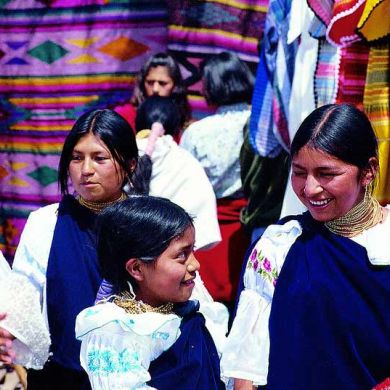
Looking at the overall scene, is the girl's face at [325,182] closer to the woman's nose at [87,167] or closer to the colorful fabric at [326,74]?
the woman's nose at [87,167]

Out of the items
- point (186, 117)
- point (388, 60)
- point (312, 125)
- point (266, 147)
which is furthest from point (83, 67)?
point (312, 125)

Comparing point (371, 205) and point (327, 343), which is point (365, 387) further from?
point (371, 205)

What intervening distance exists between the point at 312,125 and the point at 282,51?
1.92 m

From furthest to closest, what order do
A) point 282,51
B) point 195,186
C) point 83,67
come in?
point 83,67
point 282,51
point 195,186

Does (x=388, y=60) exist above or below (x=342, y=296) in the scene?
above

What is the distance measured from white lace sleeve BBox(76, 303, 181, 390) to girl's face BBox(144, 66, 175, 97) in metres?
2.98

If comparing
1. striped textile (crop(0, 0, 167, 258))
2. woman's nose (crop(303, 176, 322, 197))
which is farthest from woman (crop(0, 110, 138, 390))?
striped textile (crop(0, 0, 167, 258))

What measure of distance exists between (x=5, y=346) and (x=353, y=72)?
1834 millimetres

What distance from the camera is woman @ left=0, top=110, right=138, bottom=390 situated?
294cm

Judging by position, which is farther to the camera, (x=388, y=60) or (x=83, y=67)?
(x=83, y=67)

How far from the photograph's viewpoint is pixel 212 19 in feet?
18.0

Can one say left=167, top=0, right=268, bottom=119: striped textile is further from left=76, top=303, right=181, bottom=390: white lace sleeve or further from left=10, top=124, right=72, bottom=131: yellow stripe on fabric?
left=76, top=303, right=181, bottom=390: white lace sleeve

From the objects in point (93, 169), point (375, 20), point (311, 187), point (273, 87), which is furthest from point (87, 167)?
point (273, 87)

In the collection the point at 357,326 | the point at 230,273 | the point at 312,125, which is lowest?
the point at 230,273
